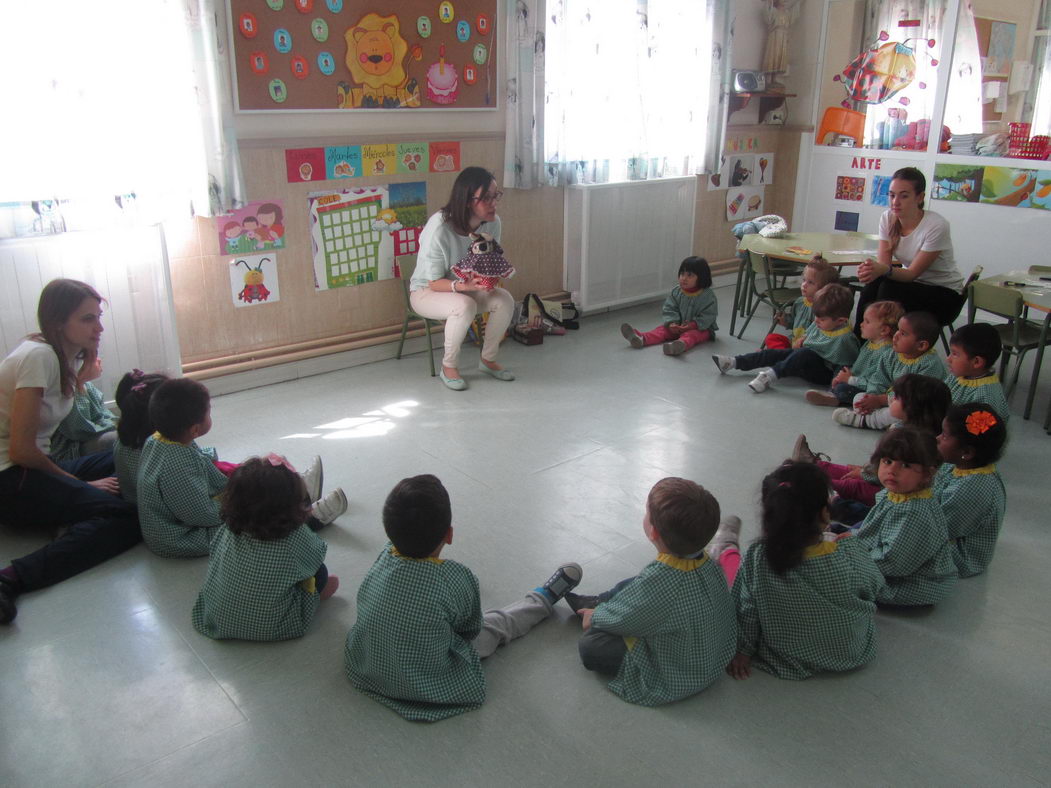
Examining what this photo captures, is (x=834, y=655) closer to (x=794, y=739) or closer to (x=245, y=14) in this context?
(x=794, y=739)

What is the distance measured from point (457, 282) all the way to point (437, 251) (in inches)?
8.0

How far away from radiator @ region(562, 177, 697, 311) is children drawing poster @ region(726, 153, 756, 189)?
0.60 m

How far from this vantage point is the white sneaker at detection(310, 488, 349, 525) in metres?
2.90

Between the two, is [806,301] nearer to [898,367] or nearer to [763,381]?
[763,381]

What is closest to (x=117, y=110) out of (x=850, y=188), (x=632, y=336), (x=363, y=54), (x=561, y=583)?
(x=363, y=54)

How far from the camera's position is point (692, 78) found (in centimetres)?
588

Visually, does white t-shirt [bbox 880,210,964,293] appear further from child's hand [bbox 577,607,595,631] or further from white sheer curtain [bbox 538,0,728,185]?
child's hand [bbox 577,607,595,631]

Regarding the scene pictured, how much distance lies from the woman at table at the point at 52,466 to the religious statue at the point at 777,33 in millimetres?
5367

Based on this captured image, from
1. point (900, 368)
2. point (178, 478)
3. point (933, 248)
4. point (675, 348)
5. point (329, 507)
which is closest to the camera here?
point (178, 478)

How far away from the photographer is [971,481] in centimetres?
246

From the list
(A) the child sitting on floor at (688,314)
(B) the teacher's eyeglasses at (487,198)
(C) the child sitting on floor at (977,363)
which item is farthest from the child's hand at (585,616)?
(A) the child sitting on floor at (688,314)

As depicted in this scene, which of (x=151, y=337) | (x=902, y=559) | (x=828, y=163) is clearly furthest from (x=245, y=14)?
(x=828, y=163)

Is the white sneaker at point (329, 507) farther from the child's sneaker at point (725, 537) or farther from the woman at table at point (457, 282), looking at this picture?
the woman at table at point (457, 282)

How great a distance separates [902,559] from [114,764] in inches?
82.6
